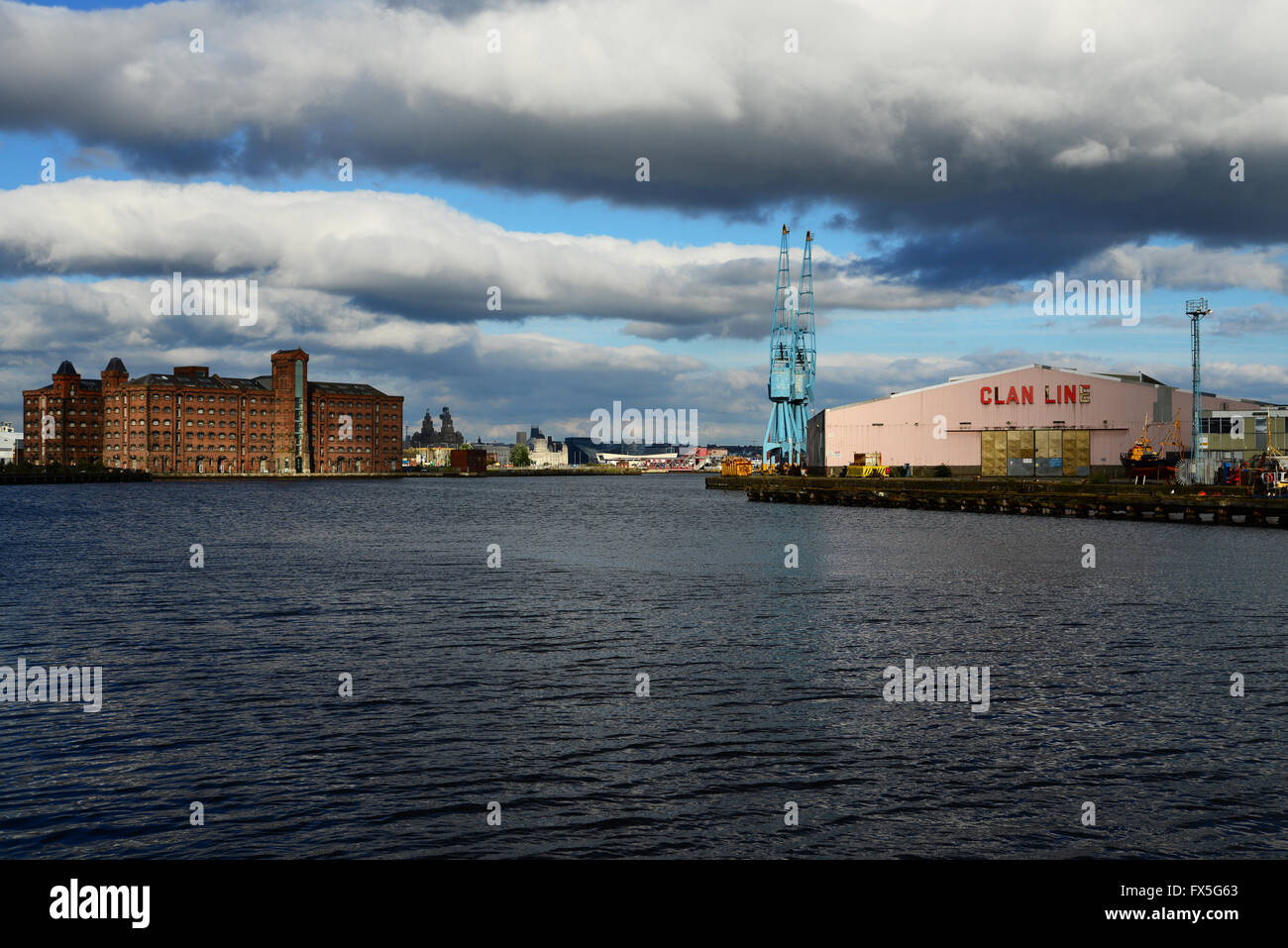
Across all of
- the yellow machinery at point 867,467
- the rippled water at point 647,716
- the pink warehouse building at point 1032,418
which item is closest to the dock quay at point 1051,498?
the yellow machinery at point 867,467

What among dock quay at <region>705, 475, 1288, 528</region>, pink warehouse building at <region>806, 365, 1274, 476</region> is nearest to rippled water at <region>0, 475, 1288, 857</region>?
dock quay at <region>705, 475, 1288, 528</region>

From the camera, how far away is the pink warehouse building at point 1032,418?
390ft

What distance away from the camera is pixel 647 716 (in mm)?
19781

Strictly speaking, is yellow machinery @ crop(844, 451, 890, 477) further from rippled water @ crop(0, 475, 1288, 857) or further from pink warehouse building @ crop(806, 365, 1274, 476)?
rippled water @ crop(0, 475, 1288, 857)

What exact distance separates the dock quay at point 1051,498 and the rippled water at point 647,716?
111ft

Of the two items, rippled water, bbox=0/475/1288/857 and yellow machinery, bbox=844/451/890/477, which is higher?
yellow machinery, bbox=844/451/890/477

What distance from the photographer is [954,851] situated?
12.8m

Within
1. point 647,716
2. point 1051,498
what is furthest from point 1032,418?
point 647,716

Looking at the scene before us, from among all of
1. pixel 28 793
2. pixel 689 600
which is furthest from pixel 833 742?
pixel 689 600

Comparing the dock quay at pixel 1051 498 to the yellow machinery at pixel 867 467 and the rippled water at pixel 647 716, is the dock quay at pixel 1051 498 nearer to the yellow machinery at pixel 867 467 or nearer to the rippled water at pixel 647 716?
the yellow machinery at pixel 867 467

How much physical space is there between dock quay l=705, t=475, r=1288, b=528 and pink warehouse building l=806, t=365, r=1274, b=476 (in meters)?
7.35

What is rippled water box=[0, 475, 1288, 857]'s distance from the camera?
→ 45.0 ft
